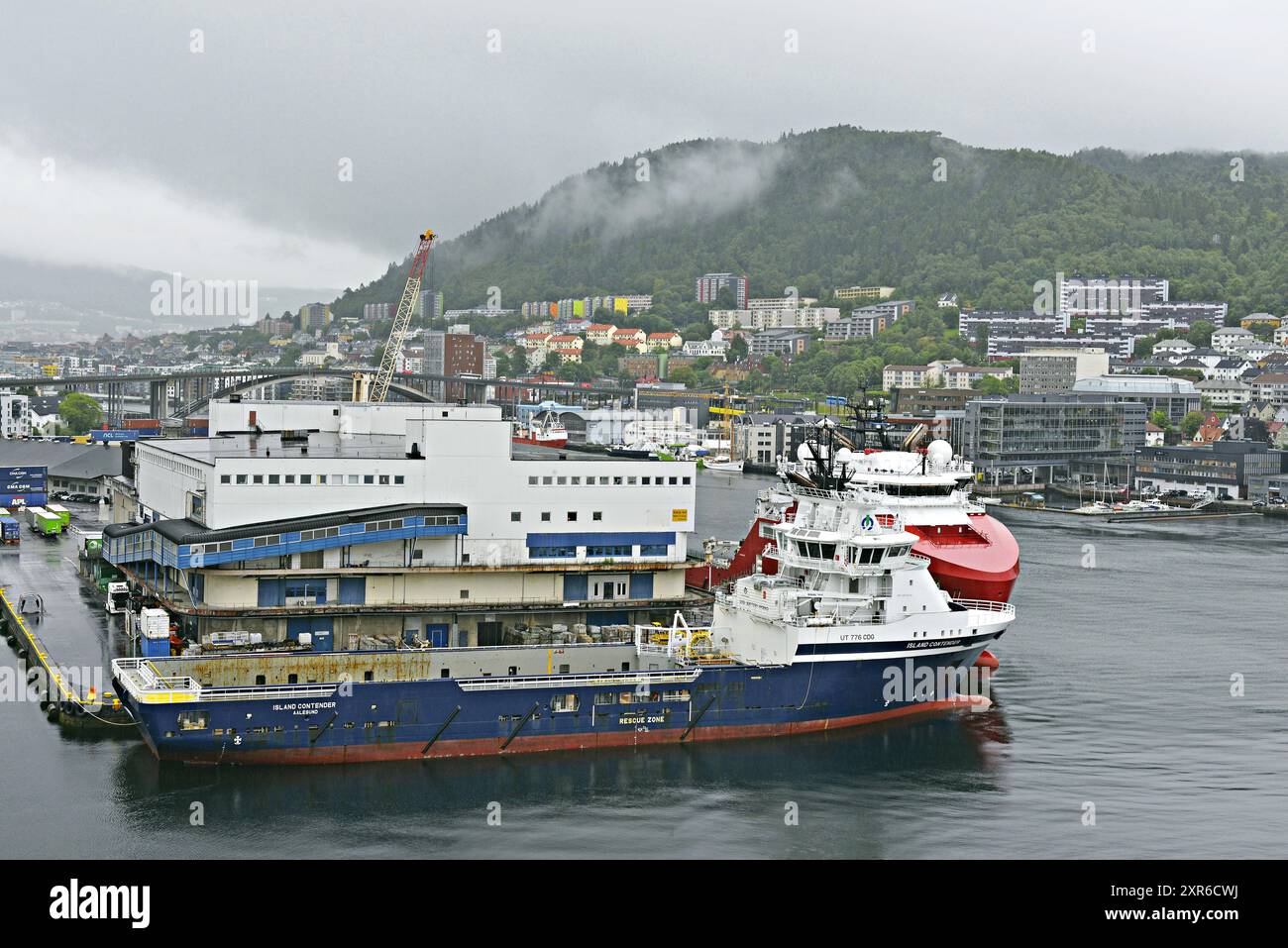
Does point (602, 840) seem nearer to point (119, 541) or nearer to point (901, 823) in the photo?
point (901, 823)

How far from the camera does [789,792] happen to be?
32062 mm

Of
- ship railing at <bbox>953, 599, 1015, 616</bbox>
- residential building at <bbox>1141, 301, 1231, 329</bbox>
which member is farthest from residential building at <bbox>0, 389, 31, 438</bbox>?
residential building at <bbox>1141, 301, 1231, 329</bbox>

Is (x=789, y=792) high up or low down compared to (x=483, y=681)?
down

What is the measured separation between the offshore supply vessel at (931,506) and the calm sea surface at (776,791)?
3185 millimetres

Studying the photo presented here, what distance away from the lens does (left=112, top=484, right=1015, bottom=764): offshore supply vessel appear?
3186 cm

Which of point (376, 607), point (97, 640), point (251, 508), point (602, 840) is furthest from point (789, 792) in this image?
point (97, 640)

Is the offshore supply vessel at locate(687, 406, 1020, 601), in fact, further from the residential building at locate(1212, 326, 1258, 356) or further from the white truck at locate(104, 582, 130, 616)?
the residential building at locate(1212, 326, 1258, 356)

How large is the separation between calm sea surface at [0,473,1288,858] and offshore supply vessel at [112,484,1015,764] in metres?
0.59

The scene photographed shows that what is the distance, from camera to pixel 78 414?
142 m

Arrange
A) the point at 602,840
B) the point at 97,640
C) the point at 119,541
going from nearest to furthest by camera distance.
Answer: the point at 602,840, the point at 97,640, the point at 119,541

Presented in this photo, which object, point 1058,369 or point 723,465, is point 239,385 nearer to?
point 723,465

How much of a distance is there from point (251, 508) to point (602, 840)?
14868mm

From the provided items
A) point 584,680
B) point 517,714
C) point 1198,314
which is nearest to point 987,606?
point 584,680

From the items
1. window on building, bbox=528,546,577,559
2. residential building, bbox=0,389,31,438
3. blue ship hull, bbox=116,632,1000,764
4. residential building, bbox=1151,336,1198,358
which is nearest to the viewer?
blue ship hull, bbox=116,632,1000,764
